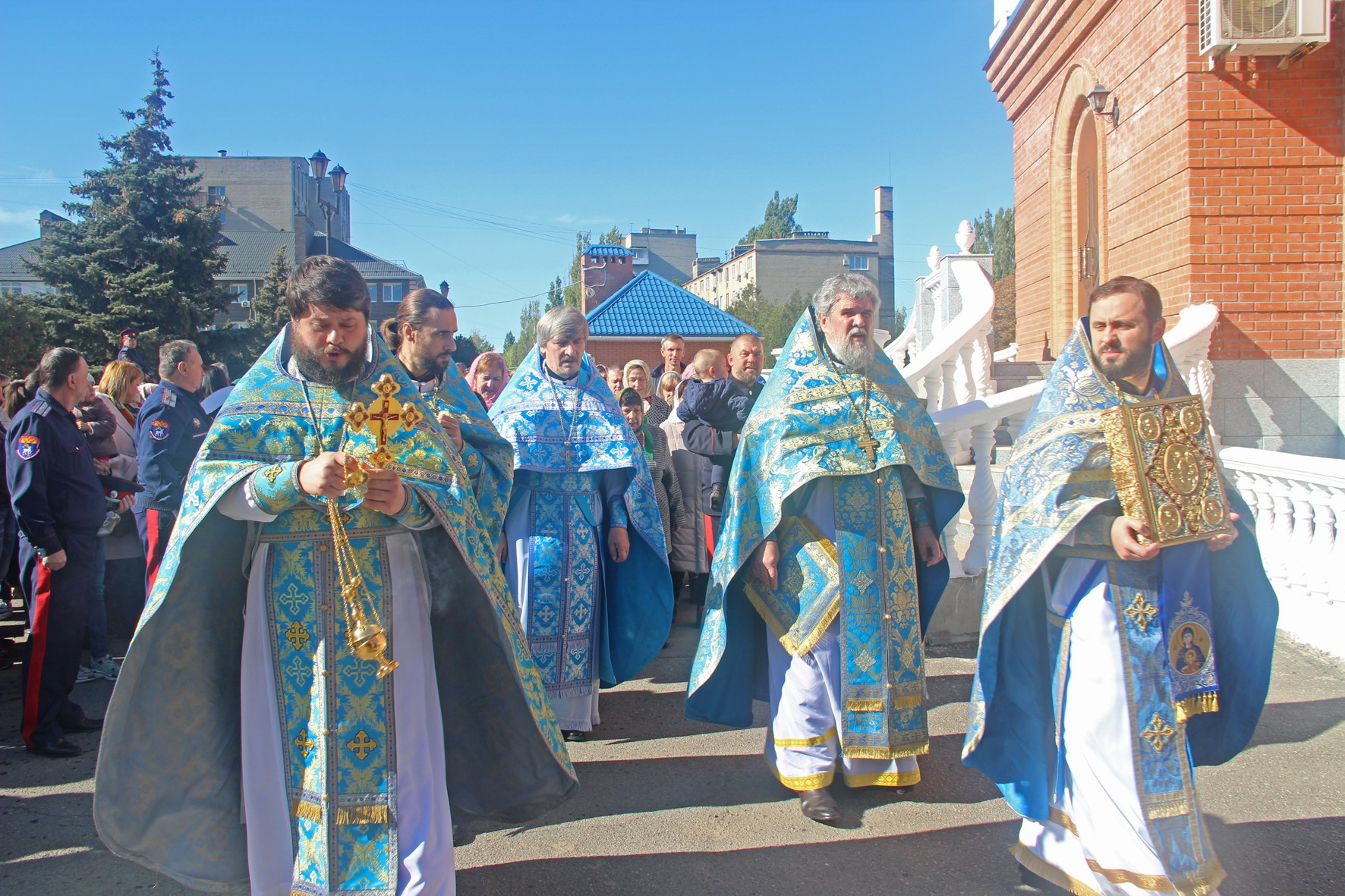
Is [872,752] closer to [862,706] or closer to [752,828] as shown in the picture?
[862,706]

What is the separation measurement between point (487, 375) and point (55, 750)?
3043 millimetres

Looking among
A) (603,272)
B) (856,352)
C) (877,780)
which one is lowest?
(877,780)

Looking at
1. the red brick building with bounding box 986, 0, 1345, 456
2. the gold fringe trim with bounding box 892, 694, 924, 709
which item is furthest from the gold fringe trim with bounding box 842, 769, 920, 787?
the red brick building with bounding box 986, 0, 1345, 456

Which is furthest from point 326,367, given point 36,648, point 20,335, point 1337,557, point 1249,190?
point 20,335

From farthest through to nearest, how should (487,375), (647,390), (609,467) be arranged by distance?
(647,390) < (487,375) < (609,467)

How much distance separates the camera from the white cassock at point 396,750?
271 centimetres

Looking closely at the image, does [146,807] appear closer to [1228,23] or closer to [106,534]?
[106,534]

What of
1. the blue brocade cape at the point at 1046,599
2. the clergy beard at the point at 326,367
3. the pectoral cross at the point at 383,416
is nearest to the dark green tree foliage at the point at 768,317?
the blue brocade cape at the point at 1046,599

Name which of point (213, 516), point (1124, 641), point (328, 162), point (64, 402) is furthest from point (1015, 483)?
point (328, 162)

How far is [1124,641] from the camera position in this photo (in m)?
2.91

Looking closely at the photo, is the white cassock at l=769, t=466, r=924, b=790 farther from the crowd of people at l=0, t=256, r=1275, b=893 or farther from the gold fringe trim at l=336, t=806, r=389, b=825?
the gold fringe trim at l=336, t=806, r=389, b=825

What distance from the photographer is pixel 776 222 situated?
63.7 metres

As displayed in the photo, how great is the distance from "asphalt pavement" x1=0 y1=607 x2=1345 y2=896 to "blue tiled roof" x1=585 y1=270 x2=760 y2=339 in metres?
17.9

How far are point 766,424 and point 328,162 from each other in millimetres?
16745
